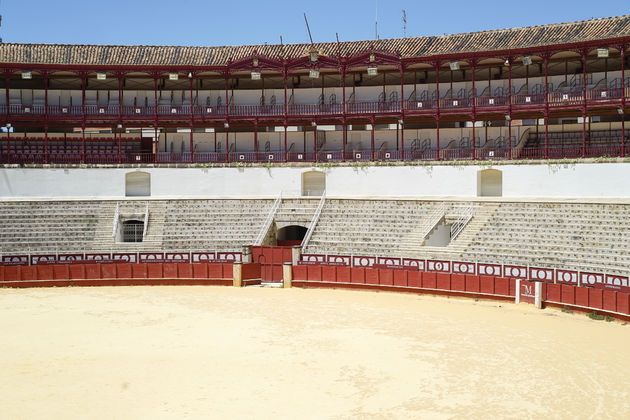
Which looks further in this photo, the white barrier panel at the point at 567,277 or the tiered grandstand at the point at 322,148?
the tiered grandstand at the point at 322,148

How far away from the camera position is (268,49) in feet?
159

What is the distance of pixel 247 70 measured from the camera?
44.9m

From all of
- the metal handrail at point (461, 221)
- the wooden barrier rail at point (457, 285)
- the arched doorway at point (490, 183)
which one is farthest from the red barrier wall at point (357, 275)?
the arched doorway at point (490, 183)

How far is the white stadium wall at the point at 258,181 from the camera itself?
40.3 metres

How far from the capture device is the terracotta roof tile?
4262cm

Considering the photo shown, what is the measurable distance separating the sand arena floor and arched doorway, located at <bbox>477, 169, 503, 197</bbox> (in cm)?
1366

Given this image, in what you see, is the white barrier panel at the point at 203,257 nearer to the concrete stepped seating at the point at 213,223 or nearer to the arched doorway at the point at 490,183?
the concrete stepped seating at the point at 213,223

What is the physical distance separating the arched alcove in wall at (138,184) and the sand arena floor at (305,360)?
16650 millimetres

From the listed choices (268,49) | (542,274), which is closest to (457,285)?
(542,274)

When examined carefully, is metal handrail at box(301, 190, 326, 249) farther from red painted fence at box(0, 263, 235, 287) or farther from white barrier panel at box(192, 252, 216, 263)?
white barrier panel at box(192, 252, 216, 263)

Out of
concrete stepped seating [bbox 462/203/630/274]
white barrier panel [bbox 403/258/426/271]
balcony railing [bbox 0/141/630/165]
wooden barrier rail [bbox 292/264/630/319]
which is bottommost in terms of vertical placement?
wooden barrier rail [bbox 292/264/630/319]

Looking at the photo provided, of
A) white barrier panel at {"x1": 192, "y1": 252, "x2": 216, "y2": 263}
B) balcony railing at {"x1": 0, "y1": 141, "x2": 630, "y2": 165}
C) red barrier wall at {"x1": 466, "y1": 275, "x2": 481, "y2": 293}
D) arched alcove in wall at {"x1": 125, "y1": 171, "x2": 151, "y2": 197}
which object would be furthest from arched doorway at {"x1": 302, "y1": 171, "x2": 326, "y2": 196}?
red barrier wall at {"x1": 466, "y1": 275, "x2": 481, "y2": 293}

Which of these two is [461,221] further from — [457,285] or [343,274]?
[343,274]

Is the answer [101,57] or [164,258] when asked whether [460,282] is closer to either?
[164,258]
